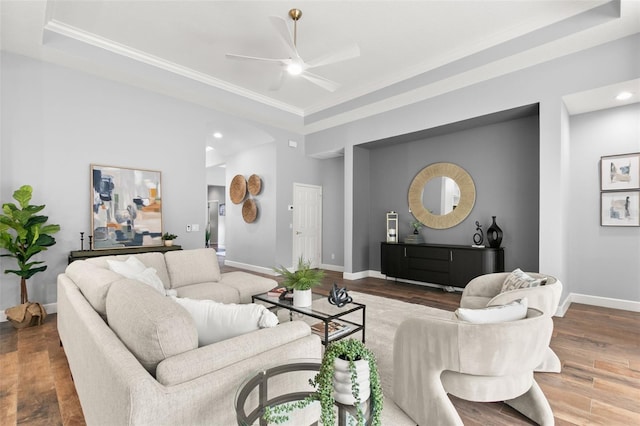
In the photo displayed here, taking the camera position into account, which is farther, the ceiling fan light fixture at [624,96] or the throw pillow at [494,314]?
the ceiling fan light fixture at [624,96]

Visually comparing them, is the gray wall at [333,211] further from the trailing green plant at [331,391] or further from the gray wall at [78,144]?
the trailing green plant at [331,391]

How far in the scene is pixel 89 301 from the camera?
1877mm

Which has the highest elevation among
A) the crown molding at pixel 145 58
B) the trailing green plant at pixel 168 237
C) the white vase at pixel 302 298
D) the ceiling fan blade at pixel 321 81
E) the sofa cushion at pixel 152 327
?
the crown molding at pixel 145 58

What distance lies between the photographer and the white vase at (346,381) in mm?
1084

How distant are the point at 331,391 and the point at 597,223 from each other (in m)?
4.86

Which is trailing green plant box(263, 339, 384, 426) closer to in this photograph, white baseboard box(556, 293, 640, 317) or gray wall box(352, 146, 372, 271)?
white baseboard box(556, 293, 640, 317)

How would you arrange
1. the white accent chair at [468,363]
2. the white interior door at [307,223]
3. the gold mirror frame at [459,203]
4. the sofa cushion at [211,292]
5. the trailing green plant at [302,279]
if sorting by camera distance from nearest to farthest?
the white accent chair at [468,363] < the trailing green plant at [302,279] < the sofa cushion at [211,292] < the gold mirror frame at [459,203] < the white interior door at [307,223]

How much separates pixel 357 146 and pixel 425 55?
2155 mm

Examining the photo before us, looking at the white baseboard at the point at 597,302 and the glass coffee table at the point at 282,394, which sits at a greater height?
the glass coffee table at the point at 282,394

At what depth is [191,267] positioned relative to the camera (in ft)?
12.0

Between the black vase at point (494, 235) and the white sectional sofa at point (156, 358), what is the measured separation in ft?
13.4

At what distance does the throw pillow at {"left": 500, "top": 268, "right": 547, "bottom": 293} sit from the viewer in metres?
2.61

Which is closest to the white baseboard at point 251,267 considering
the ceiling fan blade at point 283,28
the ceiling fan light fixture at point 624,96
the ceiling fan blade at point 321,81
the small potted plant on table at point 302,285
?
the small potted plant on table at point 302,285

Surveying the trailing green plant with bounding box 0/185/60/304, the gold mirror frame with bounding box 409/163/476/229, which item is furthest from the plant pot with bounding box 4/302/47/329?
the gold mirror frame with bounding box 409/163/476/229
